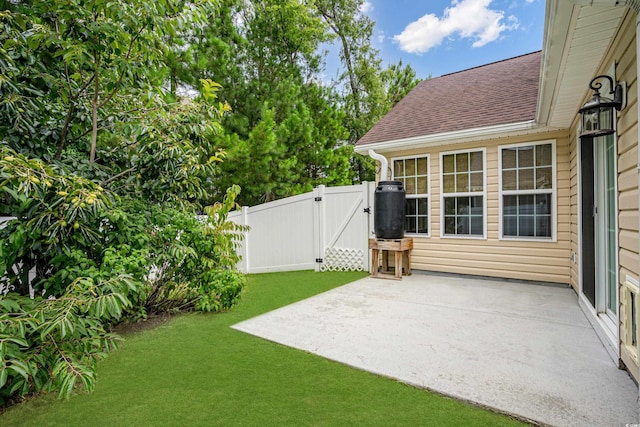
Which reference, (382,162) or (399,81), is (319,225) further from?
(399,81)

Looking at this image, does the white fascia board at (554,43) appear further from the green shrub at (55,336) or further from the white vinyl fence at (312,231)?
the white vinyl fence at (312,231)

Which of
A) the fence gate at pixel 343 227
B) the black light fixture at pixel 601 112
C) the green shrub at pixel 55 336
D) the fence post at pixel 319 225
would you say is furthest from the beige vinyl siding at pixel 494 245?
the green shrub at pixel 55 336

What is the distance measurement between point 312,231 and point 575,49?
4999 mm

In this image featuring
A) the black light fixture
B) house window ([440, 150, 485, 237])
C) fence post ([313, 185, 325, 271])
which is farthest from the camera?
fence post ([313, 185, 325, 271])

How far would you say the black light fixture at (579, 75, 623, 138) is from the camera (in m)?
2.47

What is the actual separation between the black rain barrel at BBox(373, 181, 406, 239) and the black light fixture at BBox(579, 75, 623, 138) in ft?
10.5

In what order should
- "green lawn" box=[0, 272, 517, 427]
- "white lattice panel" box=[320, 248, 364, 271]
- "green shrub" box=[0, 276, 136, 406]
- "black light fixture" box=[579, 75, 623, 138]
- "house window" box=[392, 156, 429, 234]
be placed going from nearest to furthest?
"green shrub" box=[0, 276, 136, 406] → "green lawn" box=[0, 272, 517, 427] → "black light fixture" box=[579, 75, 623, 138] → "house window" box=[392, 156, 429, 234] → "white lattice panel" box=[320, 248, 364, 271]

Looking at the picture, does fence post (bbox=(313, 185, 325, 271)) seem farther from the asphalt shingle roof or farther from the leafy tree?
the leafy tree

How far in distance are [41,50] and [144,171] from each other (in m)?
1.11

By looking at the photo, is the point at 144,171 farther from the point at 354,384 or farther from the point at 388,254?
the point at 388,254

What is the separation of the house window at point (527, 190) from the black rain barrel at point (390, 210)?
1565 millimetres

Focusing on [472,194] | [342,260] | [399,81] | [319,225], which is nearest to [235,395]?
[342,260]

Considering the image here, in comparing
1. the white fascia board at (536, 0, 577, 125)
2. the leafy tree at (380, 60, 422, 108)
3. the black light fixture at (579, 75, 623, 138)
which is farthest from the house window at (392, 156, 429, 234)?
the leafy tree at (380, 60, 422, 108)

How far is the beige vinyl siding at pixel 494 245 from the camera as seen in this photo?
195 inches
